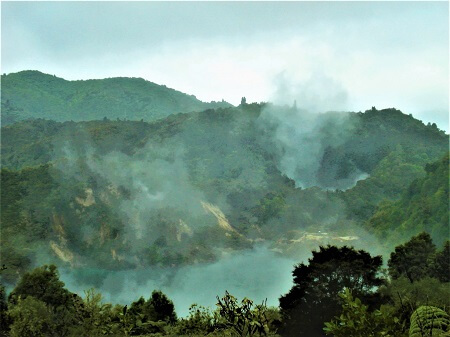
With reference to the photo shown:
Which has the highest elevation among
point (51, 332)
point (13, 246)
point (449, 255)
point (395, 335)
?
point (13, 246)

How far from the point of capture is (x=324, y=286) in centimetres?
4747

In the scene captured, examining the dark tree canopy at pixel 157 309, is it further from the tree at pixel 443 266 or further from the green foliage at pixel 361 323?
the green foliage at pixel 361 323

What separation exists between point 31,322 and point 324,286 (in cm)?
2857

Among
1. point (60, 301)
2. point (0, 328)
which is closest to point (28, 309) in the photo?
point (0, 328)

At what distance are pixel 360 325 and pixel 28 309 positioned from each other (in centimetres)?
4503

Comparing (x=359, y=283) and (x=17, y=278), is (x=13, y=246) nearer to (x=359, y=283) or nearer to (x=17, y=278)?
(x=17, y=278)

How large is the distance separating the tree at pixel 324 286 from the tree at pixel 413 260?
2887cm

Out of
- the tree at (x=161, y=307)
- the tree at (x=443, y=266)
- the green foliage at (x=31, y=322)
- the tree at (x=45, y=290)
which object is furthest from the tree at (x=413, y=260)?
the green foliage at (x=31, y=322)

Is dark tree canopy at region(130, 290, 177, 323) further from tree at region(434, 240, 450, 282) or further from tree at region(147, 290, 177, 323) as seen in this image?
tree at region(434, 240, 450, 282)

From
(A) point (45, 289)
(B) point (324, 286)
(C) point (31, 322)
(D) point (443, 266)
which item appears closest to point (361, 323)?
(B) point (324, 286)

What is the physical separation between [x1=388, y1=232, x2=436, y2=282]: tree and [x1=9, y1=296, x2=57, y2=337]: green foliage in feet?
167

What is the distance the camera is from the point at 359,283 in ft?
159

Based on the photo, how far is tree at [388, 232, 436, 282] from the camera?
75250 millimetres

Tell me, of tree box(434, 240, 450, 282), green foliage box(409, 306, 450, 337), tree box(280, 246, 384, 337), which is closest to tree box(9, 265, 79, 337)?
tree box(280, 246, 384, 337)
